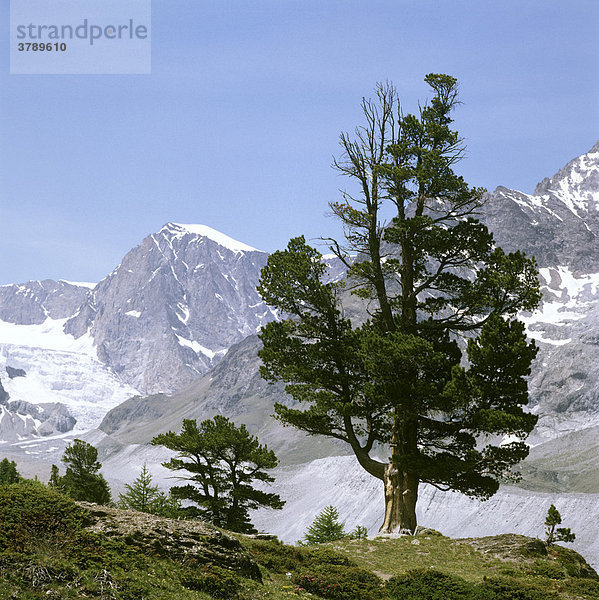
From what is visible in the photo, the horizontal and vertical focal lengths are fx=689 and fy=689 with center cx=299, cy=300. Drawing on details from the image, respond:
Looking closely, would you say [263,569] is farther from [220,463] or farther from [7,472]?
[7,472]

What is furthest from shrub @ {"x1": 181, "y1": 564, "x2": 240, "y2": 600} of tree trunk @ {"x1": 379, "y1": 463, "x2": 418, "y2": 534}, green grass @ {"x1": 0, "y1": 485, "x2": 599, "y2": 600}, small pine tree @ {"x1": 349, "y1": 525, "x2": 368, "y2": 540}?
tree trunk @ {"x1": 379, "y1": 463, "x2": 418, "y2": 534}

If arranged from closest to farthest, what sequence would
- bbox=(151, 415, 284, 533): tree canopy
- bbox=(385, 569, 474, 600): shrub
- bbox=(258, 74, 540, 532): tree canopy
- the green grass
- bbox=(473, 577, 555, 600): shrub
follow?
the green grass → bbox=(473, 577, 555, 600): shrub → bbox=(385, 569, 474, 600): shrub → bbox=(258, 74, 540, 532): tree canopy → bbox=(151, 415, 284, 533): tree canopy

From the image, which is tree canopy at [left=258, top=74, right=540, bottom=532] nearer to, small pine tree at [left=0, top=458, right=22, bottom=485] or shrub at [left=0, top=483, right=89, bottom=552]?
shrub at [left=0, top=483, right=89, bottom=552]

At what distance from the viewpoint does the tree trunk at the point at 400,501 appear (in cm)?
2953

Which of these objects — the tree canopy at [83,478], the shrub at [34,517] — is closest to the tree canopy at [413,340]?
the shrub at [34,517]

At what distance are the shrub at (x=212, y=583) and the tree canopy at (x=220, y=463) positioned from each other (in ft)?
77.8

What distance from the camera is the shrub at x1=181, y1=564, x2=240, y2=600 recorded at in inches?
556

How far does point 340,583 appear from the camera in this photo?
57.2 ft

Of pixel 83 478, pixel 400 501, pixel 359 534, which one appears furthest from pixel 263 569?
pixel 83 478

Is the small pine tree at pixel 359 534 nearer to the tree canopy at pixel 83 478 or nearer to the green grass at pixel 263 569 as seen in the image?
the green grass at pixel 263 569

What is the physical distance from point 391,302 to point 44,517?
21590 millimetres

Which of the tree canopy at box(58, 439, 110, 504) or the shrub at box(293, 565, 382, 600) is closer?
the shrub at box(293, 565, 382, 600)

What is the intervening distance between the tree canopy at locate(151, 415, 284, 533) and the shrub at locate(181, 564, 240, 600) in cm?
2370

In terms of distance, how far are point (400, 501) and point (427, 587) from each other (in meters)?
12.8
